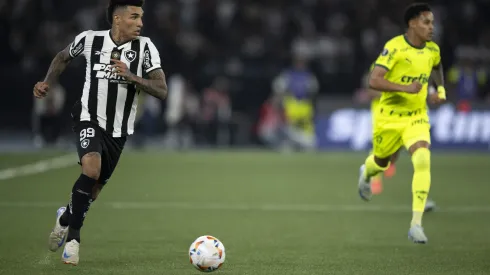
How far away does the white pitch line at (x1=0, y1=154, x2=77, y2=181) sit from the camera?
1731cm

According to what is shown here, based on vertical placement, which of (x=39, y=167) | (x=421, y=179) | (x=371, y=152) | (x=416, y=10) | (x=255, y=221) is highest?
(x=416, y=10)

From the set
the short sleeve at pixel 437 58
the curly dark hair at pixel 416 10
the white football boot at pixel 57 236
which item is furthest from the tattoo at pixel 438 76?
the white football boot at pixel 57 236

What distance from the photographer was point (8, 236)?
32.9ft

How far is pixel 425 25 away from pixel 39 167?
1042 cm

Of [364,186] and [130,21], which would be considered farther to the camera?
[364,186]

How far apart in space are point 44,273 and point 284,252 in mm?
2291

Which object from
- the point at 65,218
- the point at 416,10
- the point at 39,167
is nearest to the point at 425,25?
Result: the point at 416,10

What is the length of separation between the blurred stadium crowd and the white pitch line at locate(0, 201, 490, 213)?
11514mm

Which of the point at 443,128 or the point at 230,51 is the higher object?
the point at 230,51

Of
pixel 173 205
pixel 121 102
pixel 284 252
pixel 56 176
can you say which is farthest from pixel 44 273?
pixel 56 176

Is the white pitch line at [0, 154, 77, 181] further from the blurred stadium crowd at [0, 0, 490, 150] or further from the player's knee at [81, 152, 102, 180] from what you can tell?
the player's knee at [81, 152, 102, 180]

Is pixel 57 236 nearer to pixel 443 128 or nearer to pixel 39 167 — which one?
pixel 39 167

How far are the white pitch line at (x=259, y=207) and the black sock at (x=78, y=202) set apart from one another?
14.3ft

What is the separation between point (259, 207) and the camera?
13016mm
